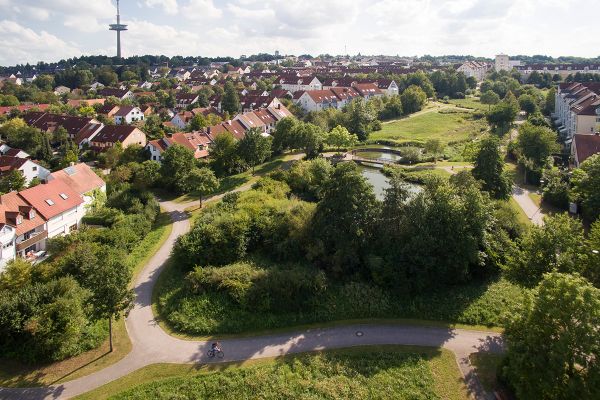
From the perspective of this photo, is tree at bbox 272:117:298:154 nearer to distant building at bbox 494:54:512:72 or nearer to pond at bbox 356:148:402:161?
pond at bbox 356:148:402:161

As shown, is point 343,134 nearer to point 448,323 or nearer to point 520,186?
point 520,186

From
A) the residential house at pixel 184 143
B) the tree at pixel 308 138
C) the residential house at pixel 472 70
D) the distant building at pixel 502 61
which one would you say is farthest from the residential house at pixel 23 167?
the distant building at pixel 502 61

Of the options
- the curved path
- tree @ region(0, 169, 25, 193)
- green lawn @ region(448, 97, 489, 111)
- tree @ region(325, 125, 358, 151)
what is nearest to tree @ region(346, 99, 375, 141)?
tree @ region(325, 125, 358, 151)

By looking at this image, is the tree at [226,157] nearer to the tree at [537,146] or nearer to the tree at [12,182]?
the tree at [12,182]

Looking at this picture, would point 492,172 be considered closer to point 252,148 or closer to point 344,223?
point 344,223

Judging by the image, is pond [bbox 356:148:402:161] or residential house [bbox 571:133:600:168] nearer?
residential house [bbox 571:133:600:168]

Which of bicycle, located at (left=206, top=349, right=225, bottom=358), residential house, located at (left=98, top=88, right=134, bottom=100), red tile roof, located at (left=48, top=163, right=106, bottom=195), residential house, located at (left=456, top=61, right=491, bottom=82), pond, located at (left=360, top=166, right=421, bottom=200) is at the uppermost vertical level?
residential house, located at (left=456, top=61, right=491, bottom=82)

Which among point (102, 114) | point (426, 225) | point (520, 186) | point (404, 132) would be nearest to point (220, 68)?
point (102, 114)
